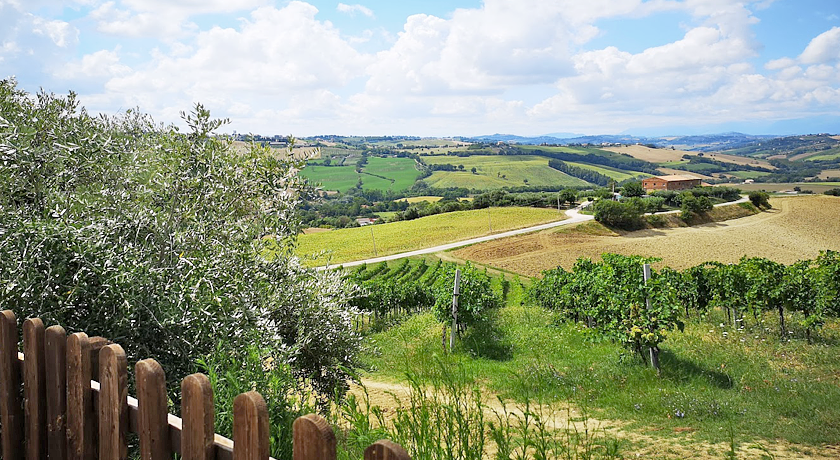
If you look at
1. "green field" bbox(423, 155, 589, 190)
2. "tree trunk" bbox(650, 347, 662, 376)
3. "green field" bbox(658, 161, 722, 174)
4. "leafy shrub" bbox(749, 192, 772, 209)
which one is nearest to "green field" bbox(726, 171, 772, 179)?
"green field" bbox(658, 161, 722, 174)

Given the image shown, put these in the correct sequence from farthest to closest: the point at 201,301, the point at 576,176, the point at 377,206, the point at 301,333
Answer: the point at 576,176
the point at 377,206
the point at 301,333
the point at 201,301

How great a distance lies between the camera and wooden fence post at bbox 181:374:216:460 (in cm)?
198

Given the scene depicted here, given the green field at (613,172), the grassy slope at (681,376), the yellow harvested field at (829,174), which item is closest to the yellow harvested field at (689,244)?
the grassy slope at (681,376)

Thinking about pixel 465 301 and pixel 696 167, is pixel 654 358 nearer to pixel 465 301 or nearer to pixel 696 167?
pixel 465 301

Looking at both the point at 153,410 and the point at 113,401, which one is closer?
the point at 153,410

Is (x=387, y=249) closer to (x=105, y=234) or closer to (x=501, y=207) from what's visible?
(x=501, y=207)

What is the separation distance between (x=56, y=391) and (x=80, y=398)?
0.84 feet

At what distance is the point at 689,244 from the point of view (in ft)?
169

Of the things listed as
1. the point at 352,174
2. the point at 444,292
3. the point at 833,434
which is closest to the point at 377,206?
the point at 352,174

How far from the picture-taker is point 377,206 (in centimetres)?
10838

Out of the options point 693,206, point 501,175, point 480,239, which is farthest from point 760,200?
point 501,175

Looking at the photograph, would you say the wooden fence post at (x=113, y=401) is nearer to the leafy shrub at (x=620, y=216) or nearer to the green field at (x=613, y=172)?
the leafy shrub at (x=620, y=216)

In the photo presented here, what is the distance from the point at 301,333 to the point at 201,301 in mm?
1483

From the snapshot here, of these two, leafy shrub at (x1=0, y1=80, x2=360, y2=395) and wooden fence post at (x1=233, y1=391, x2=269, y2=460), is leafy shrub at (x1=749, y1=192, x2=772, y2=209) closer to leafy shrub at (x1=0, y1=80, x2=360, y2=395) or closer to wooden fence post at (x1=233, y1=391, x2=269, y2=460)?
leafy shrub at (x1=0, y1=80, x2=360, y2=395)
